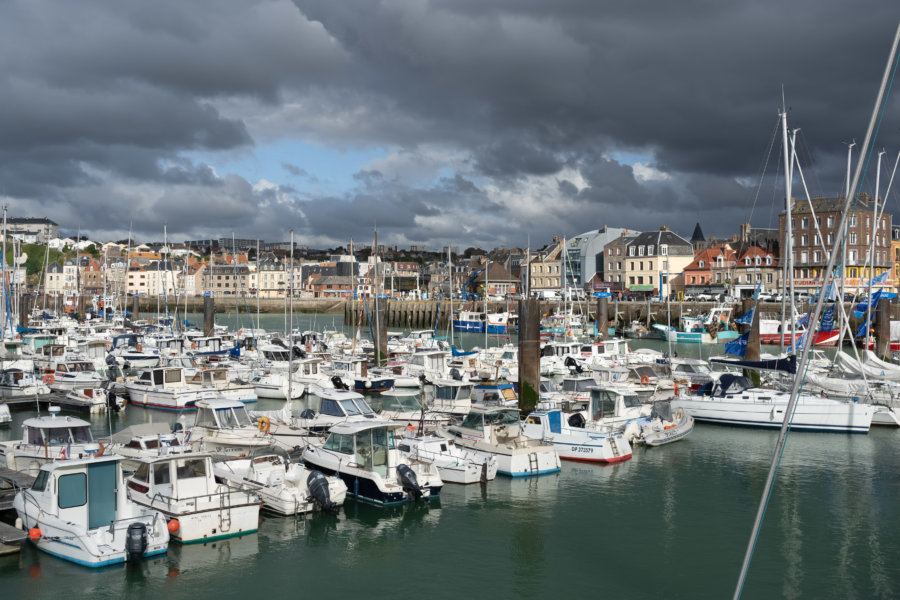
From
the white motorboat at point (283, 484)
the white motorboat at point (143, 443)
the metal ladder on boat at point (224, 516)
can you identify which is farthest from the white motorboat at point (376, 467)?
the white motorboat at point (143, 443)

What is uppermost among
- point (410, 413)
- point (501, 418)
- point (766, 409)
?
point (501, 418)

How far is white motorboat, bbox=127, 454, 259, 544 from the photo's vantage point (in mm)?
18078

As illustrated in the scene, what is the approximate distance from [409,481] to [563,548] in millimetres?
4522

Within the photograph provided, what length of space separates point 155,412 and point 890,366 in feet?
122

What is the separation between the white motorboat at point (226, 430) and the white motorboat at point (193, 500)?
4.69m

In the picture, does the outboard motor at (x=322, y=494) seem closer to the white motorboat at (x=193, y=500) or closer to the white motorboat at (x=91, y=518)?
the white motorboat at (x=193, y=500)

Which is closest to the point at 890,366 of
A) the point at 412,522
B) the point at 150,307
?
the point at 412,522

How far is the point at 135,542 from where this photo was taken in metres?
16.6

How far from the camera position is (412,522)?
67.4ft

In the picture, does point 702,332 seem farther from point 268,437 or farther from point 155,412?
point 268,437

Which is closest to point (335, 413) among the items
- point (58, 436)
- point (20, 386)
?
point (58, 436)

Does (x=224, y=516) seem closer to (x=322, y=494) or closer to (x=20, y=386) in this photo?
(x=322, y=494)

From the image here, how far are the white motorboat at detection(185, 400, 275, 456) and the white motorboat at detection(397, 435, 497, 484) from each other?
169 inches

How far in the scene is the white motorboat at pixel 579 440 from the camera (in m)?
26.7
